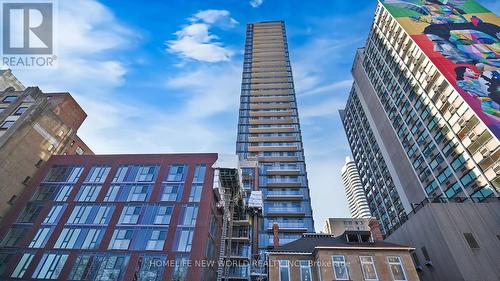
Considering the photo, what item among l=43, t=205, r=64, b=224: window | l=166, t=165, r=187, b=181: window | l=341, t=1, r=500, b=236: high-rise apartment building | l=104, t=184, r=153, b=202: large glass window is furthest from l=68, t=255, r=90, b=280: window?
l=341, t=1, r=500, b=236: high-rise apartment building

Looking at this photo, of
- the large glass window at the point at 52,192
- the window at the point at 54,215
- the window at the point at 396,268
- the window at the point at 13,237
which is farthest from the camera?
the large glass window at the point at 52,192

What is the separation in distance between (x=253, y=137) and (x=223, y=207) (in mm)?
32302

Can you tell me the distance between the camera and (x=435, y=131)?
51.8m

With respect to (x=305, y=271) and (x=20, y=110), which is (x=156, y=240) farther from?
(x=20, y=110)

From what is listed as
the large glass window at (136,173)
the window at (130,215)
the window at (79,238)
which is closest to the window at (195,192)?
the large glass window at (136,173)

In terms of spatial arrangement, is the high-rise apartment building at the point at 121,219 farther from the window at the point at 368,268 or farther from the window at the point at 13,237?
the window at the point at 368,268

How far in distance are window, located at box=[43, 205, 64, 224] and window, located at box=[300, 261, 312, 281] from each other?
3309cm

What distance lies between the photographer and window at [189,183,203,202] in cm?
3684

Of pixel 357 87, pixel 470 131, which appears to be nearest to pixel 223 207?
pixel 470 131

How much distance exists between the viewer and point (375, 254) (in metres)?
24.5

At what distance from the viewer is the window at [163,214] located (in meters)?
34.9

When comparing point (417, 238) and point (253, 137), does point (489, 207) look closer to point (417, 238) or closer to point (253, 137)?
point (417, 238)

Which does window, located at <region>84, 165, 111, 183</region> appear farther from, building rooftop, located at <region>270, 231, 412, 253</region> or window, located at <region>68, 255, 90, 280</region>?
building rooftop, located at <region>270, 231, 412, 253</region>

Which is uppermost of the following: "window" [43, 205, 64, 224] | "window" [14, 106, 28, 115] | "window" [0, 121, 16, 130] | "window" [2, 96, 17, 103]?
"window" [2, 96, 17, 103]
